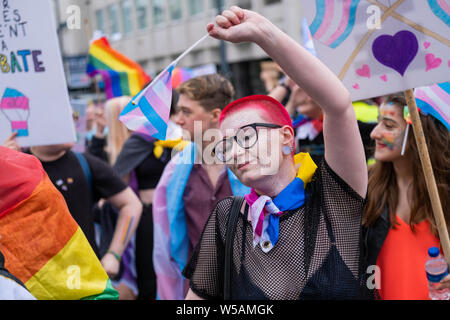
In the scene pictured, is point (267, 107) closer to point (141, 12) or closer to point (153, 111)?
point (153, 111)

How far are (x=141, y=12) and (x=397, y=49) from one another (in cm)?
2876

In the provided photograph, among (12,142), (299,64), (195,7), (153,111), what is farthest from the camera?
(195,7)

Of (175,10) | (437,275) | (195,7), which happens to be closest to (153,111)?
(437,275)

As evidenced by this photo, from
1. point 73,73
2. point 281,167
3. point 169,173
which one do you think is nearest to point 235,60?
point 73,73

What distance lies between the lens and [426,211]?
112 inches

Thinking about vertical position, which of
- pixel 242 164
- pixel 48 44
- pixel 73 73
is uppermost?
pixel 48 44

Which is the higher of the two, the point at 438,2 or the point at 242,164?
the point at 438,2

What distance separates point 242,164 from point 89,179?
1.80 meters

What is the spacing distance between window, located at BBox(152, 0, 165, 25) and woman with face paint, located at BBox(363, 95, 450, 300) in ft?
87.7

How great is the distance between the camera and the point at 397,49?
2.36 metres

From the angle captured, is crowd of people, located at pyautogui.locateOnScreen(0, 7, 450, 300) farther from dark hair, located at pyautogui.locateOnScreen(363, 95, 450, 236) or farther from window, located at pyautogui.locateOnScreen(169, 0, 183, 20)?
window, located at pyautogui.locateOnScreen(169, 0, 183, 20)
